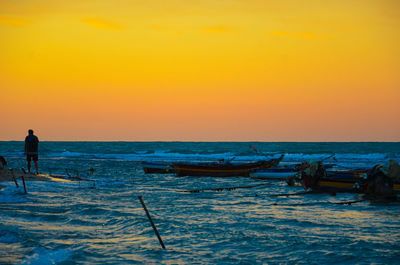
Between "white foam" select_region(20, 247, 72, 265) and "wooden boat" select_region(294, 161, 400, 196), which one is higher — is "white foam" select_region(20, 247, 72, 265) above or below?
below

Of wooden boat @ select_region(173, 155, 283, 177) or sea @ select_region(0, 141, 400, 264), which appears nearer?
sea @ select_region(0, 141, 400, 264)

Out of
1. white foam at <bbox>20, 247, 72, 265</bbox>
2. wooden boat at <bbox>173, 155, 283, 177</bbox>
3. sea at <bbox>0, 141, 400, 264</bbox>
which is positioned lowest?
white foam at <bbox>20, 247, 72, 265</bbox>

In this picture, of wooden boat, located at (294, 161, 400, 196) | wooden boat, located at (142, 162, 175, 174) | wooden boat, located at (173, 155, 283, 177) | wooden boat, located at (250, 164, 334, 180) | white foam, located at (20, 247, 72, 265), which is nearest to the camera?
white foam, located at (20, 247, 72, 265)

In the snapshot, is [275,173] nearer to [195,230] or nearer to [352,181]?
[352,181]

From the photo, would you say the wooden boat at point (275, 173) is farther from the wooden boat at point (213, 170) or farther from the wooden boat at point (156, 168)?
the wooden boat at point (156, 168)

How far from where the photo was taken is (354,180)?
18766mm

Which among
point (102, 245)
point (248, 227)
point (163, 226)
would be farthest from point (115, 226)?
point (248, 227)

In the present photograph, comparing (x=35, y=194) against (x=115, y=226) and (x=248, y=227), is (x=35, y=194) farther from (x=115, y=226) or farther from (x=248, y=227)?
(x=248, y=227)

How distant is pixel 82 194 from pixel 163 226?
773 centimetres

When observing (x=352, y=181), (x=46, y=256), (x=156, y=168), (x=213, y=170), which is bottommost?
(x=46, y=256)

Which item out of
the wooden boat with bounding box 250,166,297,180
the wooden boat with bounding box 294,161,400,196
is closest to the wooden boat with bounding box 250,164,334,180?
the wooden boat with bounding box 250,166,297,180


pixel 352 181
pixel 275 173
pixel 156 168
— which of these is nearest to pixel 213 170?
pixel 275 173

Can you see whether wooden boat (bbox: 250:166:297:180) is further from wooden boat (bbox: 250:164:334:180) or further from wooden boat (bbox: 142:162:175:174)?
wooden boat (bbox: 142:162:175:174)

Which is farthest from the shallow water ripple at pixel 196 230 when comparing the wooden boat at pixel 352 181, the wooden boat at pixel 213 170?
the wooden boat at pixel 213 170
